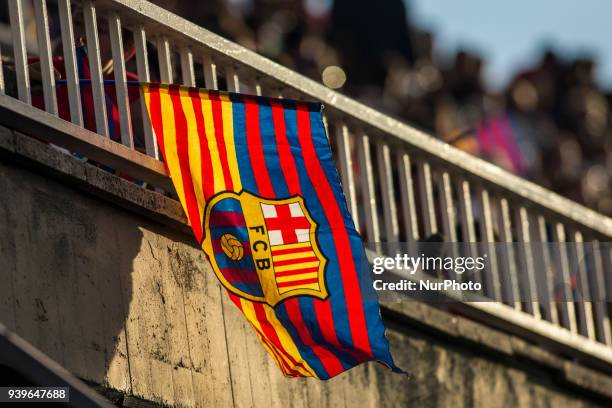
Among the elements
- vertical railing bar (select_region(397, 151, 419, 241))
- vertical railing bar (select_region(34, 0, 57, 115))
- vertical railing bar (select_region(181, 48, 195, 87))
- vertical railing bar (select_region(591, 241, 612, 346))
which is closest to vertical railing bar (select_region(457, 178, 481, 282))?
vertical railing bar (select_region(397, 151, 419, 241))

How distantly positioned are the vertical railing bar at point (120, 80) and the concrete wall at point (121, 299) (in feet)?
1.00

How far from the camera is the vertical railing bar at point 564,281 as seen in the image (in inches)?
423

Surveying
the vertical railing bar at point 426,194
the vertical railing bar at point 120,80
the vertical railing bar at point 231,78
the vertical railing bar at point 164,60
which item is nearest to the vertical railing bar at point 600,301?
the vertical railing bar at point 426,194

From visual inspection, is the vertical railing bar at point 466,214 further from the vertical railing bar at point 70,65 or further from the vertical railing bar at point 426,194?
the vertical railing bar at point 70,65

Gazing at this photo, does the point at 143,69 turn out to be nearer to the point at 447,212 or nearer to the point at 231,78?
the point at 231,78

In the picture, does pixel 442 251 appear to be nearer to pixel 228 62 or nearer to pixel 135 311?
pixel 228 62

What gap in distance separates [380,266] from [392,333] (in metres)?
0.45

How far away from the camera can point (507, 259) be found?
411 inches

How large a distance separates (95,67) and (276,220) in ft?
4.28

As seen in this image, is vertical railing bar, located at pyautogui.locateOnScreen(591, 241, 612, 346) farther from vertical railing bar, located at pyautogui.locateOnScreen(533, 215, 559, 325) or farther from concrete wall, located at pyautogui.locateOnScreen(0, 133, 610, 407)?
concrete wall, located at pyautogui.locateOnScreen(0, 133, 610, 407)

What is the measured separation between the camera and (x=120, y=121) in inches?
322

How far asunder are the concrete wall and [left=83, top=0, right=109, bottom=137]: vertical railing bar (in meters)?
0.31

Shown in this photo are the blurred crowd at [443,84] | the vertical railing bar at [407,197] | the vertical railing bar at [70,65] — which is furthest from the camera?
the blurred crowd at [443,84]

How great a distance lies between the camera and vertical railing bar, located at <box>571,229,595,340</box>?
35.6ft
